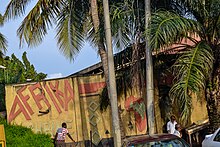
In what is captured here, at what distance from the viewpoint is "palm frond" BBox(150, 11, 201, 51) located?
11.8m

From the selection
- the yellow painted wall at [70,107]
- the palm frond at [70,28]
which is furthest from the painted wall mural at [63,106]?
the palm frond at [70,28]

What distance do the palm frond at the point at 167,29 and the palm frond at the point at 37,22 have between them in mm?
4707

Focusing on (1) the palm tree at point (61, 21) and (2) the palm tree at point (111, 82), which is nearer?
(2) the palm tree at point (111, 82)

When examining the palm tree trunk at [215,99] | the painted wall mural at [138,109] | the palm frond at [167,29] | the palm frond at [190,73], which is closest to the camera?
the palm frond at [190,73]

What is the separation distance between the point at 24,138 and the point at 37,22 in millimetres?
4196

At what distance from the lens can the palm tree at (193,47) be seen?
11.7 meters

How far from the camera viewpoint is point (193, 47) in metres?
13.2

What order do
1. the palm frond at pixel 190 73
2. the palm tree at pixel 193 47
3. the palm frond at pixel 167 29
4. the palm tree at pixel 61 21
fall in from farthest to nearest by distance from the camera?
the palm tree at pixel 61 21 < the palm frond at pixel 167 29 < the palm tree at pixel 193 47 < the palm frond at pixel 190 73

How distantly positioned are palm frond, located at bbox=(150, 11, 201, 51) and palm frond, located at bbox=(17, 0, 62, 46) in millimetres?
4707

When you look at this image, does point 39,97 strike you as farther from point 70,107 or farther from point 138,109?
point 138,109

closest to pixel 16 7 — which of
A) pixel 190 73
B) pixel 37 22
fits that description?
pixel 37 22

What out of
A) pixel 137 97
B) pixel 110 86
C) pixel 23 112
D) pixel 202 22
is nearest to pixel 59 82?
pixel 23 112

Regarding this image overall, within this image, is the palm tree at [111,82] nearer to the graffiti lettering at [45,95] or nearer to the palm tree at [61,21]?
the palm tree at [61,21]

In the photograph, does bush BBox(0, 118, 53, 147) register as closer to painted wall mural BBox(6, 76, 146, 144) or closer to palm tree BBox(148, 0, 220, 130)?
painted wall mural BBox(6, 76, 146, 144)
